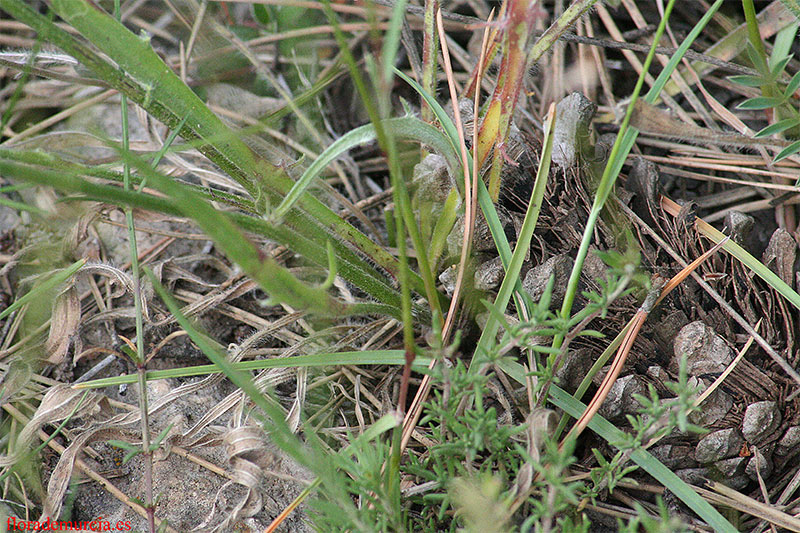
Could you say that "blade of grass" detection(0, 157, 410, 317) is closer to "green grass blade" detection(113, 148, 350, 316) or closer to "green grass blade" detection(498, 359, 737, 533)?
"green grass blade" detection(113, 148, 350, 316)

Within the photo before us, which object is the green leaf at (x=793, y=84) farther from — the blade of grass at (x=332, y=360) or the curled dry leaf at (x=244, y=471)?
the curled dry leaf at (x=244, y=471)

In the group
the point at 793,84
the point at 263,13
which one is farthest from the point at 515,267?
the point at 263,13

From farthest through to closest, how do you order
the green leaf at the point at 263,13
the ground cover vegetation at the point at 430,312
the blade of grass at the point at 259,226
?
the green leaf at the point at 263,13
the ground cover vegetation at the point at 430,312
the blade of grass at the point at 259,226

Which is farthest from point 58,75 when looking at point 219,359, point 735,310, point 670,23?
point 670,23

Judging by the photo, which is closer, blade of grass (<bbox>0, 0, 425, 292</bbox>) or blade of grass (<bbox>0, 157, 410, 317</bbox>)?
blade of grass (<bbox>0, 157, 410, 317</bbox>)

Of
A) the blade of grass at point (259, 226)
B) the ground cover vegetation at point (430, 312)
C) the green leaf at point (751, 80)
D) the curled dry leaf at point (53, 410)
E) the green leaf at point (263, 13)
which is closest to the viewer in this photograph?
the blade of grass at point (259, 226)

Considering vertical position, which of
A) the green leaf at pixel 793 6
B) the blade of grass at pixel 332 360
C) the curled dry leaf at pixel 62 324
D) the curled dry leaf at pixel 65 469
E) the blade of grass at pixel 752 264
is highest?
the green leaf at pixel 793 6

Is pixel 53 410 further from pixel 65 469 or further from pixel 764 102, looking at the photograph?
pixel 764 102

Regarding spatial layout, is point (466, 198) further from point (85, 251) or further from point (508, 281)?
point (85, 251)

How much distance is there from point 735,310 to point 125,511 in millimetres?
1451

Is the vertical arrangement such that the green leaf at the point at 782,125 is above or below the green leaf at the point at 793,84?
below

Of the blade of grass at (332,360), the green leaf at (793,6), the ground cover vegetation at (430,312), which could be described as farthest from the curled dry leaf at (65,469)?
the green leaf at (793,6)

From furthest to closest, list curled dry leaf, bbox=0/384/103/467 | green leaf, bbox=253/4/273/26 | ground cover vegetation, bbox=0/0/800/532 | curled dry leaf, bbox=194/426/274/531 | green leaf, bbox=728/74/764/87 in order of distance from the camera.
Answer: green leaf, bbox=253/4/273/26 → green leaf, bbox=728/74/764/87 → curled dry leaf, bbox=0/384/103/467 → curled dry leaf, bbox=194/426/274/531 → ground cover vegetation, bbox=0/0/800/532

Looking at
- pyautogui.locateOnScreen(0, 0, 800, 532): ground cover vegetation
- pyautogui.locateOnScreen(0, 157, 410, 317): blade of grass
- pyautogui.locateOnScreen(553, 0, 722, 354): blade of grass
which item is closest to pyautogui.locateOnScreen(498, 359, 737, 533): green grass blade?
pyautogui.locateOnScreen(0, 0, 800, 532): ground cover vegetation
